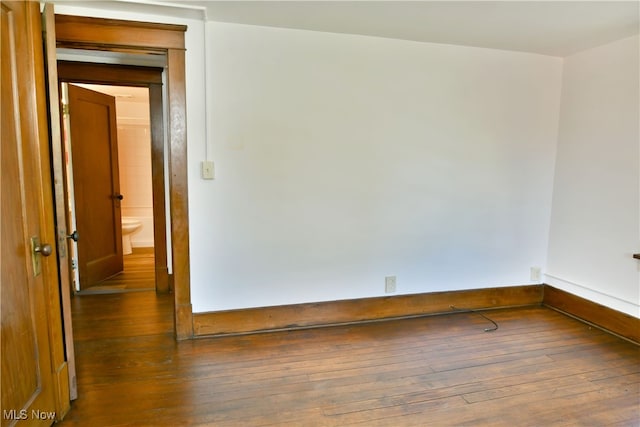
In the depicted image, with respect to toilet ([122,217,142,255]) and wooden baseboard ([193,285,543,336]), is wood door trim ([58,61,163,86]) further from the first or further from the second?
toilet ([122,217,142,255])

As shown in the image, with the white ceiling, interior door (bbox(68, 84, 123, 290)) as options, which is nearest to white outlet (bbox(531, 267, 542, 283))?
the white ceiling

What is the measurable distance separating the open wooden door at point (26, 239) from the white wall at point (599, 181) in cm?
366

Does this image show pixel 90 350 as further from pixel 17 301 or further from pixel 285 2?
pixel 285 2

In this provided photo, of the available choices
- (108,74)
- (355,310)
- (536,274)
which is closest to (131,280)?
(108,74)

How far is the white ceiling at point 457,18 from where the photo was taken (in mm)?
2277

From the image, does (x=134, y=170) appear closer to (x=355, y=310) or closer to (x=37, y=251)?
(x=355, y=310)

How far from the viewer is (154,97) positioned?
368 cm

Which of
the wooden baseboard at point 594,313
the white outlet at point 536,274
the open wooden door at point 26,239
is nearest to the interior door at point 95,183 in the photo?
the open wooden door at point 26,239

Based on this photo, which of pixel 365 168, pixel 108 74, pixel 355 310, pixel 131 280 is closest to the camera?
pixel 365 168

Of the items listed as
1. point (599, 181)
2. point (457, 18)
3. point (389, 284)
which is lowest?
point (389, 284)

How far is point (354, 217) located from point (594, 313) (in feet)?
6.81

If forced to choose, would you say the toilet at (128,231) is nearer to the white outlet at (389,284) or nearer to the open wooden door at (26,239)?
the open wooden door at (26,239)

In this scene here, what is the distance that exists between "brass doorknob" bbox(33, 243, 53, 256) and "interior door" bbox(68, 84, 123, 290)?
7.83 ft

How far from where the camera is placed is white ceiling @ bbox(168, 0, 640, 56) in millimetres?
2277
